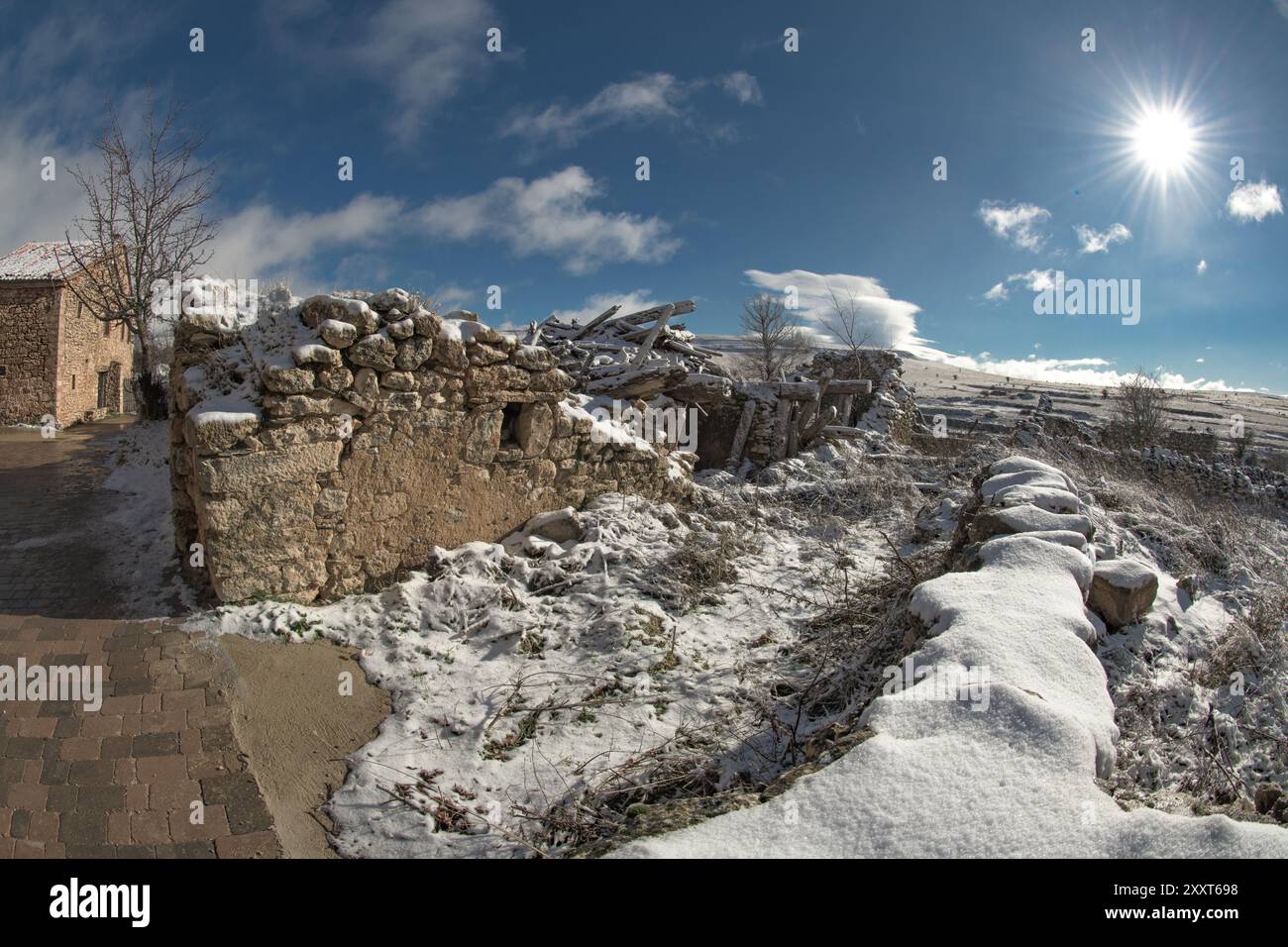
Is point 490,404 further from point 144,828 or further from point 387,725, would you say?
point 144,828

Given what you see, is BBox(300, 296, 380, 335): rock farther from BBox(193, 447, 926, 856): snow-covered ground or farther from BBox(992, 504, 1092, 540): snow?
BBox(992, 504, 1092, 540): snow

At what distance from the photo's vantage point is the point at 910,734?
92.8 inches

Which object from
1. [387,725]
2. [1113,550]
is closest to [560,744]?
[387,725]

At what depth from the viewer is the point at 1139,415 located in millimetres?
20406

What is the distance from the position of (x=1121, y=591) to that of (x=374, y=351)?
203 inches

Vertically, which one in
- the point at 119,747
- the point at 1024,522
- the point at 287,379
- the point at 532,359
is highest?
the point at 532,359

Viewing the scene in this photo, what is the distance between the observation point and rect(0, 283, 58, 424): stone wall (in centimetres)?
1647

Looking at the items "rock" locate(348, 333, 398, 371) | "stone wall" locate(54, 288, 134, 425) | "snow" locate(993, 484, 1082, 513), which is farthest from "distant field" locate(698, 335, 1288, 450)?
"stone wall" locate(54, 288, 134, 425)

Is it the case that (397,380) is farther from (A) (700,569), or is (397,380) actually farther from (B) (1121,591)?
(B) (1121,591)

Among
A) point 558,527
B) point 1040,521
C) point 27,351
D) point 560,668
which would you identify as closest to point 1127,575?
point 1040,521

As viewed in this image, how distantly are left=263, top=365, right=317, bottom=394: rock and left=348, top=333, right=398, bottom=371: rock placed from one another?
353 millimetres

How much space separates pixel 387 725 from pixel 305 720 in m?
0.47

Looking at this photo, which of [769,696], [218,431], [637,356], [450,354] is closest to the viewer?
[769,696]
